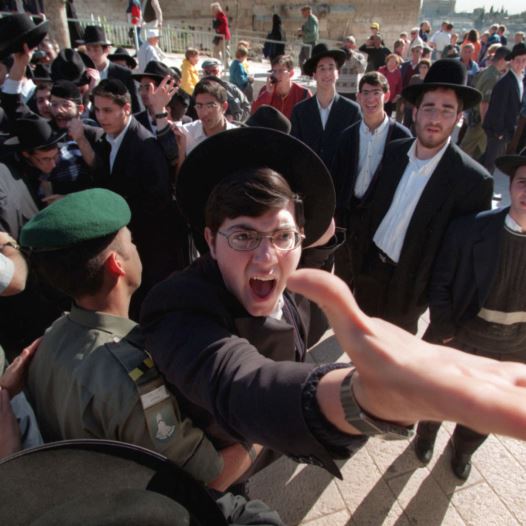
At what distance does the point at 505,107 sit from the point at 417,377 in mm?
7200

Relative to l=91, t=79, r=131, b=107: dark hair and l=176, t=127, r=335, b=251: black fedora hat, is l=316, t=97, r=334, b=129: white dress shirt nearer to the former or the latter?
l=91, t=79, r=131, b=107: dark hair

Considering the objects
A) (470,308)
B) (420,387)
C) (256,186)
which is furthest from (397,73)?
(420,387)

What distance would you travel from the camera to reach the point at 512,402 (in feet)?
1.53

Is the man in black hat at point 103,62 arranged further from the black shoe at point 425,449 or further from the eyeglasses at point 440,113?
the black shoe at point 425,449

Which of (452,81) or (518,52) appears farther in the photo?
(518,52)

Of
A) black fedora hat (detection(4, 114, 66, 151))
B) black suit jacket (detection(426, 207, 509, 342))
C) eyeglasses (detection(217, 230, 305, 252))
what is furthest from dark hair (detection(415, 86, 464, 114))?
black fedora hat (detection(4, 114, 66, 151))

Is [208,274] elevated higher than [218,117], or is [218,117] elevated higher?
[218,117]

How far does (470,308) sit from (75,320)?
78.1 inches

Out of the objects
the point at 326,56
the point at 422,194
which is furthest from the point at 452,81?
the point at 326,56

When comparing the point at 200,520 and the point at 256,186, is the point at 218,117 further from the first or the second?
the point at 200,520

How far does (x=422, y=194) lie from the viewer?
246 cm

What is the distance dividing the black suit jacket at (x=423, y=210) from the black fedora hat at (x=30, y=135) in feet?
7.68

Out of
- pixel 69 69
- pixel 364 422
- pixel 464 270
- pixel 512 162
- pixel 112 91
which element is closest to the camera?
pixel 364 422

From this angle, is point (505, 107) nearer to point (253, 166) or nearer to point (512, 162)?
point (512, 162)
